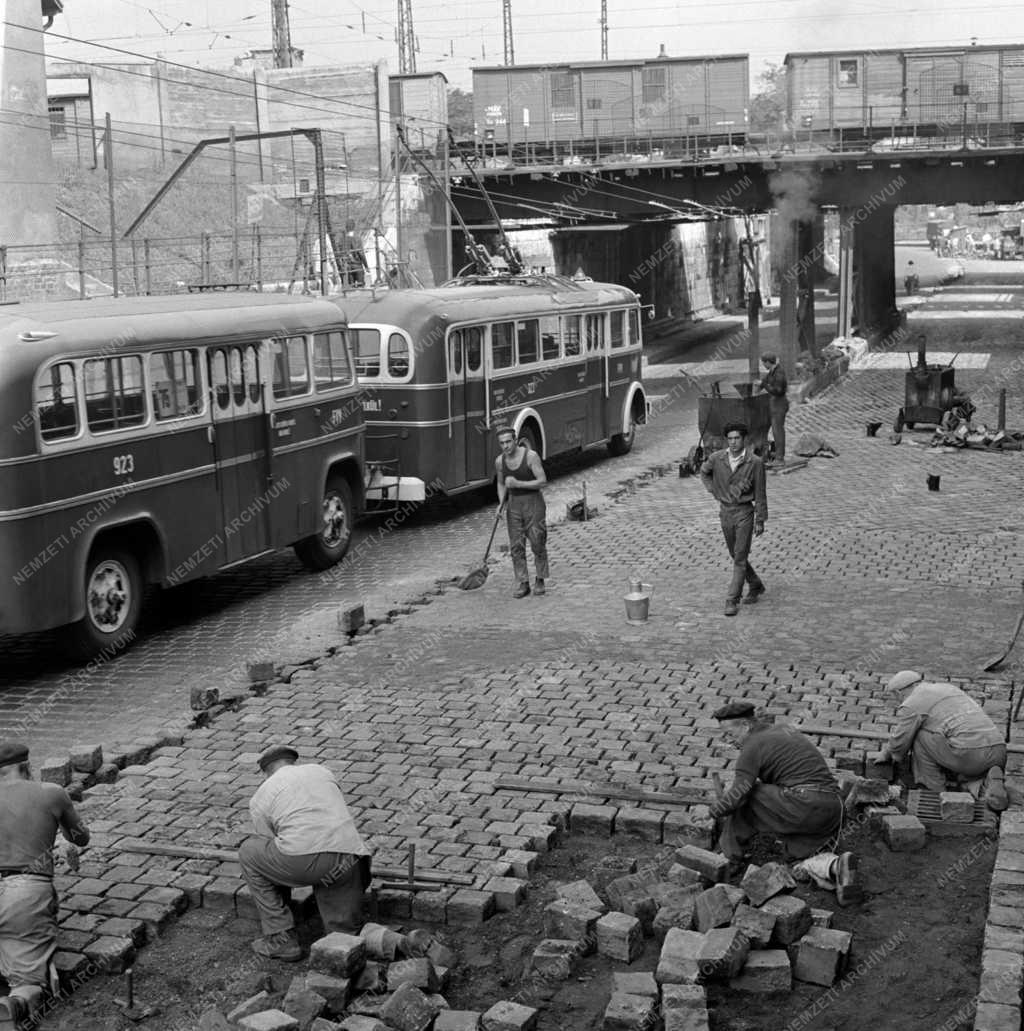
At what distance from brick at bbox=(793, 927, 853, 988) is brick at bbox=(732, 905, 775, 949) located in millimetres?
143

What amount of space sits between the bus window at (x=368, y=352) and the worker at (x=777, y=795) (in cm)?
1121

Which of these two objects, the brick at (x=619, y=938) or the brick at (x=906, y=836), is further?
the brick at (x=906, y=836)

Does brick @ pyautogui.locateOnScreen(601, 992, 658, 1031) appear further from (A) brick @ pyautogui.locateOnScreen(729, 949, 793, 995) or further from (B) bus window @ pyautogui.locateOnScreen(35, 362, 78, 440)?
(B) bus window @ pyautogui.locateOnScreen(35, 362, 78, 440)

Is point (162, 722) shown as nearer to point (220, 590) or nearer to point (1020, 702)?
point (220, 590)

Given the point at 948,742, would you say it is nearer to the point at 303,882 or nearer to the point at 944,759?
the point at 944,759

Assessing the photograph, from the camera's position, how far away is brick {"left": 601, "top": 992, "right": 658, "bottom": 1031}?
559cm

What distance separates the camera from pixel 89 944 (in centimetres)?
659

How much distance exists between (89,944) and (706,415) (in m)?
15.6

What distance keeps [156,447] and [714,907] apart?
302 inches

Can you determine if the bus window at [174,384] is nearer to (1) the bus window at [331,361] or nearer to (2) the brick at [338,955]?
(1) the bus window at [331,361]

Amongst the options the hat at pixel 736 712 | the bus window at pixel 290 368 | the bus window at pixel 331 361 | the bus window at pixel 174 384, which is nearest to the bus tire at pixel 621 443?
the bus window at pixel 331 361

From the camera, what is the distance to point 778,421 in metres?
21.5

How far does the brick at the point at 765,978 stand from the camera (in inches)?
237

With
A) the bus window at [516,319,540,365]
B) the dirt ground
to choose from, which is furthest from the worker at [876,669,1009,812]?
the bus window at [516,319,540,365]
